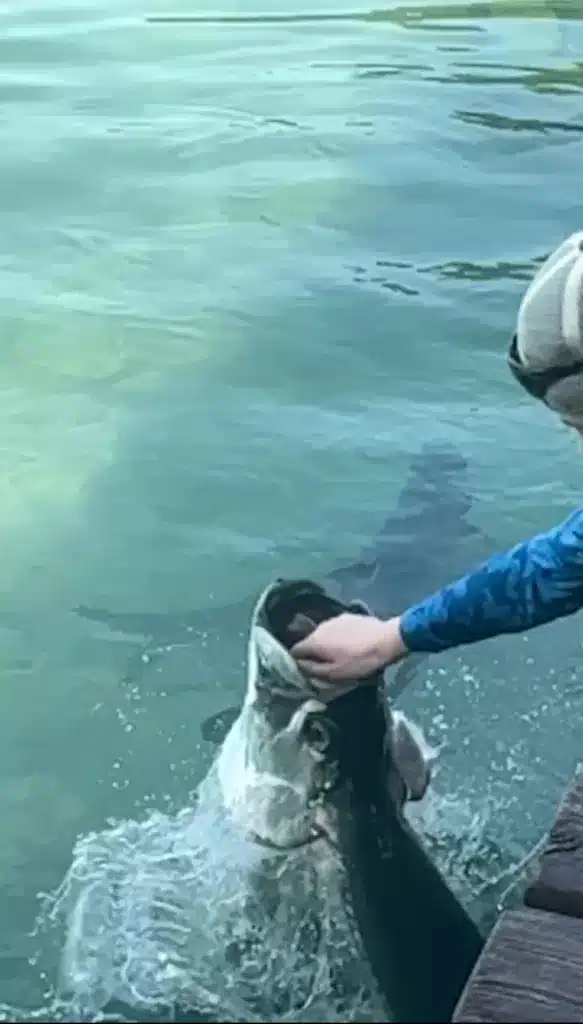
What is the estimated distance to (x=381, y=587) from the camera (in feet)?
19.4

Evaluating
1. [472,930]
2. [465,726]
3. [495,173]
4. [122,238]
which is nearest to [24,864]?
[465,726]

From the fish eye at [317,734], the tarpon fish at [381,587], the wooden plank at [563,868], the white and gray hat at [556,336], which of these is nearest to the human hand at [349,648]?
the fish eye at [317,734]

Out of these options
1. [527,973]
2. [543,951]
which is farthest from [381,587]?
[527,973]

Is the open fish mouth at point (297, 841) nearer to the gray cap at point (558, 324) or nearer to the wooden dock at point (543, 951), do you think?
the wooden dock at point (543, 951)

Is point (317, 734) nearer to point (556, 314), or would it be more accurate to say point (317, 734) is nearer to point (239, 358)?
point (556, 314)

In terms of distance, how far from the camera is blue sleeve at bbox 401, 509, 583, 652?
3551mm

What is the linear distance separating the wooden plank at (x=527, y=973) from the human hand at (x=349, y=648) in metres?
0.54

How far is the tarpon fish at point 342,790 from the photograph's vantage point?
362cm

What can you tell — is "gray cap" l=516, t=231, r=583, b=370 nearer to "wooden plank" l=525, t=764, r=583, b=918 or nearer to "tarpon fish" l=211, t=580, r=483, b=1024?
"tarpon fish" l=211, t=580, r=483, b=1024

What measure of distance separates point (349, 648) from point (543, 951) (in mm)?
688

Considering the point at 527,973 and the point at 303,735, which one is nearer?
the point at 527,973

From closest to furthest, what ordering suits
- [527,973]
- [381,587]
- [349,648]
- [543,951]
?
[527,973] < [543,951] < [349,648] < [381,587]

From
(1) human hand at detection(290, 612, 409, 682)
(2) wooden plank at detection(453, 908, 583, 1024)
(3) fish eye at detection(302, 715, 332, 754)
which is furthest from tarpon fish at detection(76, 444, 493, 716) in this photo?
(2) wooden plank at detection(453, 908, 583, 1024)

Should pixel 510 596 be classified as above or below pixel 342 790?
above
